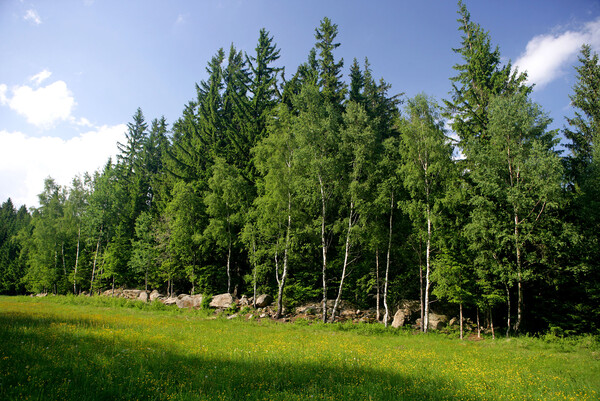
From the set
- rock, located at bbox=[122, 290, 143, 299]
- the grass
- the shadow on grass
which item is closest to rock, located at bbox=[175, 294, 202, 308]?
rock, located at bbox=[122, 290, 143, 299]

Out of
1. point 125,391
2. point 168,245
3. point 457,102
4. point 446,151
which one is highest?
point 457,102

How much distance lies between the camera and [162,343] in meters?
10.4

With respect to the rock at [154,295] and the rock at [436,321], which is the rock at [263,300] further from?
the rock at [154,295]

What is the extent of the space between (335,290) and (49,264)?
4260 centimetres

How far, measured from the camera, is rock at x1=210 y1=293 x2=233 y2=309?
2567 centimetres

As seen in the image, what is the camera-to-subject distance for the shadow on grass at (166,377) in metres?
5.52

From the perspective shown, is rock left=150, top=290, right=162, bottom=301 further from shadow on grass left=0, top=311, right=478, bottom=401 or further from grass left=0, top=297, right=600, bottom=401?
shadow on grass left=0, top=311, right=478, bottom=401

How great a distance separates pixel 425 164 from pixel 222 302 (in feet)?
67.4

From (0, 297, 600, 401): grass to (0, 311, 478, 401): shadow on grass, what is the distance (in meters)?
0.03

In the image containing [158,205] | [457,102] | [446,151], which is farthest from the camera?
[158,205]

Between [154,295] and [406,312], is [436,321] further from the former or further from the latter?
[154,295]

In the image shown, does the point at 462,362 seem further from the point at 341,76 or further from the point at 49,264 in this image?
the point at 49,264

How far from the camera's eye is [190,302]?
2725 cm

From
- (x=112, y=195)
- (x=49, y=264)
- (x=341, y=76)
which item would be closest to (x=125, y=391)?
(x=341, y=76)
